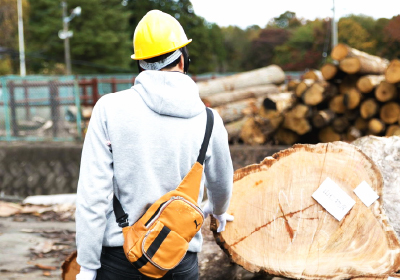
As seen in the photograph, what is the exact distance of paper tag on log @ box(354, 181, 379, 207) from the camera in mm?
2887

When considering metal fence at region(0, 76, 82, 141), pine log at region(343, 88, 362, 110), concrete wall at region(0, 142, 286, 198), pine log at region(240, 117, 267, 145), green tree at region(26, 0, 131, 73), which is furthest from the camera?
green tree at region(26, 0, 131, 73)

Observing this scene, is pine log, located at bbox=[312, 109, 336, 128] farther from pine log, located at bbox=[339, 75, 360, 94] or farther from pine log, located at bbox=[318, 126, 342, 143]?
pine log, located at bbox=[339, 75, 360, 94]

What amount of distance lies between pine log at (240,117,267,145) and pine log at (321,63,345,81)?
1.56 metres

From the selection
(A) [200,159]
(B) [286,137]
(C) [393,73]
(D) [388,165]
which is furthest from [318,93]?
(A) [200,159]

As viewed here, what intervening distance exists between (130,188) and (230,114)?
7517mm

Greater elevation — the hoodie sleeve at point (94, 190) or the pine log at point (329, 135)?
the hoodie sleeve at point (94, 190)

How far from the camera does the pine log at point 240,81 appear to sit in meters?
9.76

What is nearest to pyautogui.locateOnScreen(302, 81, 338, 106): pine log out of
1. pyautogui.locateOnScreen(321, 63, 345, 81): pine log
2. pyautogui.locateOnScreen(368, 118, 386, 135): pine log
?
pyautogui.locateOnScreen(321, 63, 345, 81): pine log

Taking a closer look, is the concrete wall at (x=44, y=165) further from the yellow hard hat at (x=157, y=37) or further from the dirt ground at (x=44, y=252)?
the yellow hard hat at (x=157, y=37)

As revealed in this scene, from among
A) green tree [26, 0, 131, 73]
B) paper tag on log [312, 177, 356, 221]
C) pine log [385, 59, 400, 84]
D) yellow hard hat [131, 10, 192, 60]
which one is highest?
yellow hard hat [131, 10, 192, 60]

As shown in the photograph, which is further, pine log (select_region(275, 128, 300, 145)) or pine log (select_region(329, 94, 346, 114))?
pine log (select_region(275, 128, 300, 145))

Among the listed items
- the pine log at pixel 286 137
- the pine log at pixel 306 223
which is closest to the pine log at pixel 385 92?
the pine log at pixel 286 137

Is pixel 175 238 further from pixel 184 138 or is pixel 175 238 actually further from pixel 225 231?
pixel 225 231

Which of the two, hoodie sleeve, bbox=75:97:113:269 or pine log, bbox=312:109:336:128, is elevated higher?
hoodie sleeve, bbox=75:97:113:269
